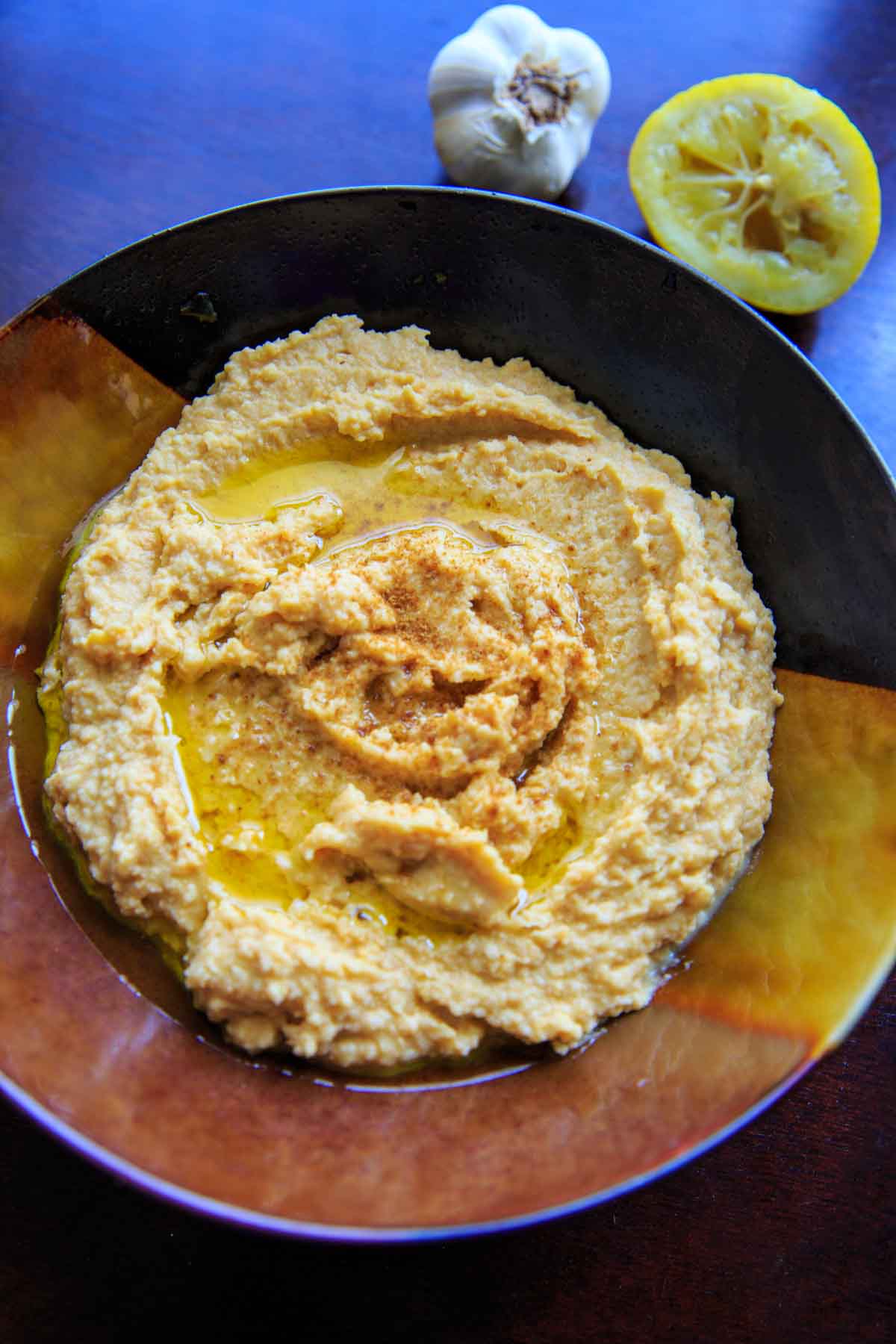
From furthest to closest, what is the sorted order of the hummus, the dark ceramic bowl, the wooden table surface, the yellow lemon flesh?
the yellow lemon flesh, the wooden table surface, the hummus, the dark ceramic bowl

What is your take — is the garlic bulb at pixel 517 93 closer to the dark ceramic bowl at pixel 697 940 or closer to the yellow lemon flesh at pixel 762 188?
the yellow lemon flesh at pixel 762 188

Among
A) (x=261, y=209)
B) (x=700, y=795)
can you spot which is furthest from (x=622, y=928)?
(x=261, y=209)

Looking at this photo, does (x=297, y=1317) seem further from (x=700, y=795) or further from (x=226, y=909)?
(x=700, y=795)

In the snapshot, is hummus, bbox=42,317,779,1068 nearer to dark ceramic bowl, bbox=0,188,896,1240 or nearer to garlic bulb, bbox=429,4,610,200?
dark ceramic bowl, bbox=0,188,896,1240

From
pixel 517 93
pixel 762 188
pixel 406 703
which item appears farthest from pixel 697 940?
pixel 517 93

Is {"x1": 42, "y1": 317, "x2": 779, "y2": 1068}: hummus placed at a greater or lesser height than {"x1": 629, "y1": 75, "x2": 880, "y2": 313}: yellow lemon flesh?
lesser

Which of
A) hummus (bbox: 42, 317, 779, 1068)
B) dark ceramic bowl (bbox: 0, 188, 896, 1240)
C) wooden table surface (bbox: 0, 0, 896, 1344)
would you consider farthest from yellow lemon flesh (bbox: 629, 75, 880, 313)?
hummus (bbox: 42, 317, 779, 1068)

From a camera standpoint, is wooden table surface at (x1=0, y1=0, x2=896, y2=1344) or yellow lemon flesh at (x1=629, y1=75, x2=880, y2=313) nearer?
wooden table surface at (x1=0, y1=0, x2=896, y2=1344)
